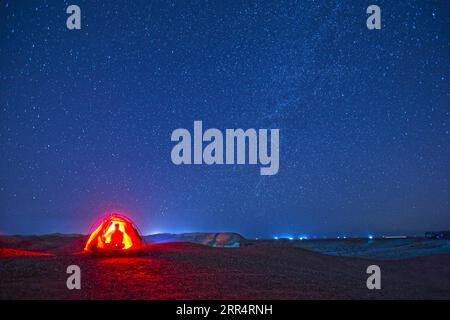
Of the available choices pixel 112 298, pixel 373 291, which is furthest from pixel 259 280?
pixel 112 298

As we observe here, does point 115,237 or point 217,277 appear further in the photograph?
point 115,237

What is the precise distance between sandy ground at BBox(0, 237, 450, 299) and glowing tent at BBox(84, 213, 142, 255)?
533mm

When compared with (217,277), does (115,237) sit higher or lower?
higher

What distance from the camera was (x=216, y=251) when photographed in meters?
11.8

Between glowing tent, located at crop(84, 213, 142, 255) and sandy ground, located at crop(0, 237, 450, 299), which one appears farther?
glowing tent, located at crop(84, 213, 142, 255)

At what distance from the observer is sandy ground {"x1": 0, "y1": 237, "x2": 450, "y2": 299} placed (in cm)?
678

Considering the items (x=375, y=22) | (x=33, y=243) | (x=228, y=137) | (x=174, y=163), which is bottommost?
(x=33, y=243)

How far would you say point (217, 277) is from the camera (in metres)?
8.09

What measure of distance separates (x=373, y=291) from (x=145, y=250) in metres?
6.58

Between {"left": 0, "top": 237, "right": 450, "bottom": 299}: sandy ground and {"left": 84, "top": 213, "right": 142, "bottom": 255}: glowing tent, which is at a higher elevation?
{"left": 84, "top": 213, "right": 142, "bottom": 255}: glowing tent

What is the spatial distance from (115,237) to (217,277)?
450cm

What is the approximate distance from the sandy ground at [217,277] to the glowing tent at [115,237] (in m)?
0.53
